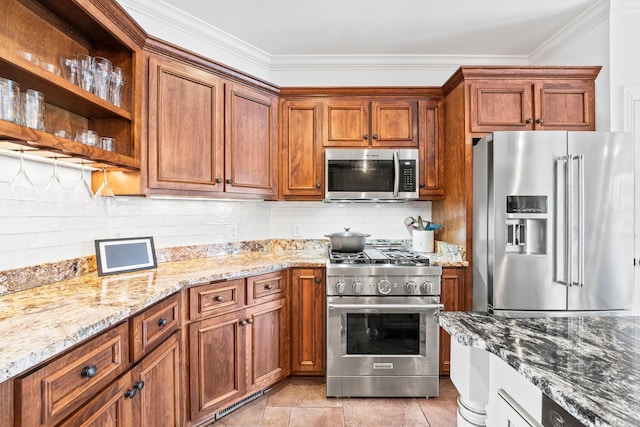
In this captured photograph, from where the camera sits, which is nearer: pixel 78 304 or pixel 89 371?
pixel 89 371

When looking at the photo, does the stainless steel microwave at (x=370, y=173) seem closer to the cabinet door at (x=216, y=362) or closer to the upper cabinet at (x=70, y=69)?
the cabinet door at (x=216, y=362)

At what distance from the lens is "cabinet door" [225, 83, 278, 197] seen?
251 centimetres

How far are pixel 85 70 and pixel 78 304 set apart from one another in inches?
42.5

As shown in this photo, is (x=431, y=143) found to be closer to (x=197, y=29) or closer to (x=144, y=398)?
(x=197, y=29)

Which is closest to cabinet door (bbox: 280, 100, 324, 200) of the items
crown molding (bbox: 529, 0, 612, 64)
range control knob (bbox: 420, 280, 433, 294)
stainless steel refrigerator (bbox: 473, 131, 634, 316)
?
range control knob (bbox: 420, 280, 433, 294)

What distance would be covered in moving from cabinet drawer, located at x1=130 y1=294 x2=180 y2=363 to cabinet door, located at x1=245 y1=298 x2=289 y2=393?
1.92 feet

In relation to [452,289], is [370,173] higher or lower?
higher

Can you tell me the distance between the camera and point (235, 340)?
218 cm

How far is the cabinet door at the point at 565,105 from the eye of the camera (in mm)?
2506

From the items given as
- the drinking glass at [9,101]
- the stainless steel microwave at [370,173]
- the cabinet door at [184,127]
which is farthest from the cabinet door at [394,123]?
the drinking glass at [9,101]

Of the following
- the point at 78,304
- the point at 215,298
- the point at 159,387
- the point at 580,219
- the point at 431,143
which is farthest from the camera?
the point at 431,143

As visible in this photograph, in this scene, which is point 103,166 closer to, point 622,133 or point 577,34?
point 622,133

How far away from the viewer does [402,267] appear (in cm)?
242

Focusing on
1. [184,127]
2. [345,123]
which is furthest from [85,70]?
[345,123]
